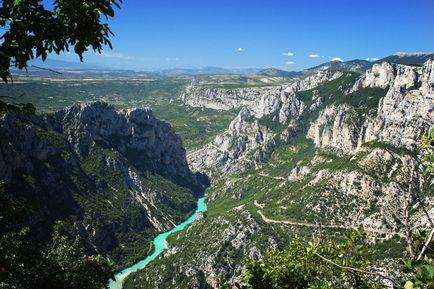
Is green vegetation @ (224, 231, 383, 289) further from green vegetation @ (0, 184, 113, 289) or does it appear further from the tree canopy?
the tree canopy

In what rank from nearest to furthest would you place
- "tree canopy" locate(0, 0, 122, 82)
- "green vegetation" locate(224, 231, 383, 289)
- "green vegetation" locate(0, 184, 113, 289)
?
1. "tree canopy" locate(0, 0, 122, 82)
2. "green vegetation" locate(0, 184, 113, 289)
3. "green vegetation" locate(224, 231, 383, 289)

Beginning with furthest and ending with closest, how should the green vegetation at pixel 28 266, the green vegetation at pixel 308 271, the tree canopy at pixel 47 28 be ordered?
1. the green vegetation at pixel 308 271
2. the green vegetation at pixel 28 266
3. the tree canopy at pixel 47 28

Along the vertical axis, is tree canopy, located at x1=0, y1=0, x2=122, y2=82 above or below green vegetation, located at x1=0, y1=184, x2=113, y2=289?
above

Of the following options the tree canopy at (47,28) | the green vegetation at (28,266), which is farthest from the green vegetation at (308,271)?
the tree canopy at (47,28)

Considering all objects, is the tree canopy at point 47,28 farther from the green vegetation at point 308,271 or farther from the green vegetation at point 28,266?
the green vegetation at point 308,271

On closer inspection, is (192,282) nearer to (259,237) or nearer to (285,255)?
(259,237)

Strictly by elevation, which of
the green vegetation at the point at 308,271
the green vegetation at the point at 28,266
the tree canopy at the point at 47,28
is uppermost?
the tree canopy at the point at 47,28

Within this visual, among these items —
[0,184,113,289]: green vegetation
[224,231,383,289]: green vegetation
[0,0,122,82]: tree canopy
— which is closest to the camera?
[0,0,122,82]: tree canopy

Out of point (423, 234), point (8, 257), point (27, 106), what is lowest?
point (8, 257)

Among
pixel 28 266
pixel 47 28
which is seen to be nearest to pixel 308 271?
pixel 28 266

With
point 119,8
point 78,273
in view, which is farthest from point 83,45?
point 78,273

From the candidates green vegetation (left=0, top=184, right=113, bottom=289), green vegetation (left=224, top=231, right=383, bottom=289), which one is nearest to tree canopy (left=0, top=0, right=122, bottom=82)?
green vegetation (left=0, top=184, right=113, bottom=289)
